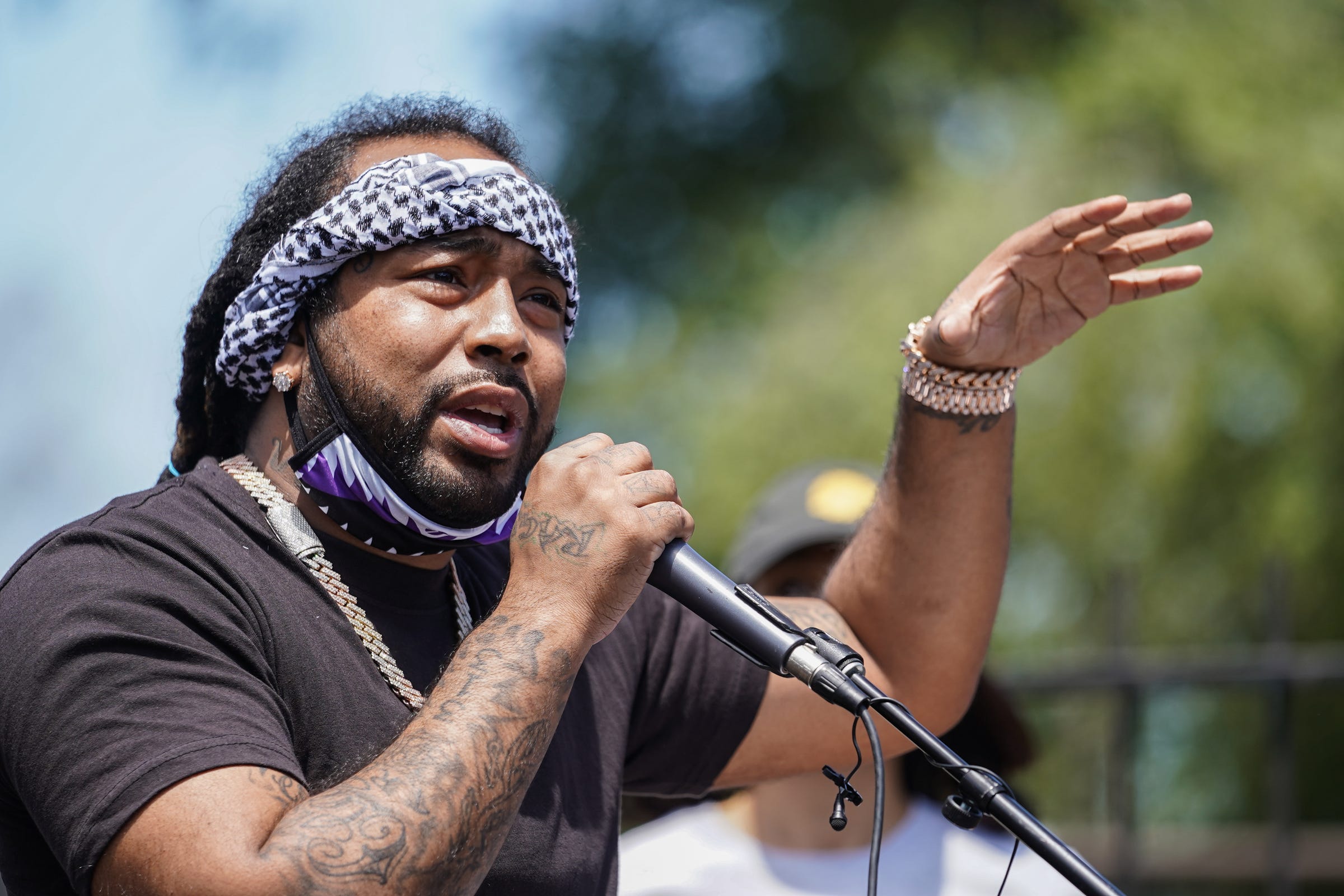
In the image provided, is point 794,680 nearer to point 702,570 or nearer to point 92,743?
point 702,570

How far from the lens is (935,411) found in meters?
2.81

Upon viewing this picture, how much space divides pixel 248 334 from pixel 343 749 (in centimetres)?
79

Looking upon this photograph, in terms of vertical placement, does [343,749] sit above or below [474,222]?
below

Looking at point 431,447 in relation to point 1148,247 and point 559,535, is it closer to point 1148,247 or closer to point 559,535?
point 559,535

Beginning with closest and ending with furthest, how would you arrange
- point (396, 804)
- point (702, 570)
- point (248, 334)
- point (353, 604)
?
point (396, 804)
point (702, 570)
point (353, 604)
point (248, 334)

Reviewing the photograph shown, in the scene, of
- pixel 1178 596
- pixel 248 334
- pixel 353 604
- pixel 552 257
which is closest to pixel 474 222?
pixel 552 257

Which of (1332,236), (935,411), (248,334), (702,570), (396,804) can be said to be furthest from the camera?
(1332,236)

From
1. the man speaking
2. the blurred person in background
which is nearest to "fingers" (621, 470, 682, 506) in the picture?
the man speaking

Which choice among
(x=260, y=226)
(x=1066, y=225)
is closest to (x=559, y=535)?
(x=260, y=226)

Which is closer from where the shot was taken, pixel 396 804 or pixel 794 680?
pixel 396 804

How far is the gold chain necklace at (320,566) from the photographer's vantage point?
2.26m

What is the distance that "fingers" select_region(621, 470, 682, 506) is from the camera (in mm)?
2039

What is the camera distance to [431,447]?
7.50 ft

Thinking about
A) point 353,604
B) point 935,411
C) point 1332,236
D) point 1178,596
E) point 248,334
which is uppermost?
point 1332,236
